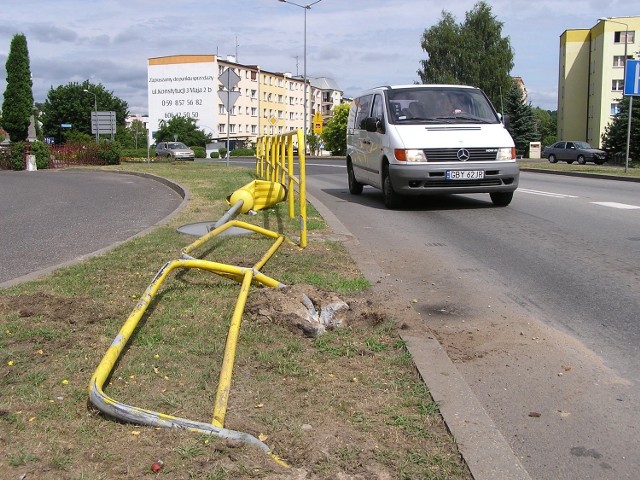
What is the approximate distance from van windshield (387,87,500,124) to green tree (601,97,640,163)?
1282 inches

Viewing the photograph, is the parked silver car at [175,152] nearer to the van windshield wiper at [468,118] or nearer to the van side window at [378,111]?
the van side window at [378,111]

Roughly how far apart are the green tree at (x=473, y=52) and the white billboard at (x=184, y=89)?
5252 cm

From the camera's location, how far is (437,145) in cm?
1097

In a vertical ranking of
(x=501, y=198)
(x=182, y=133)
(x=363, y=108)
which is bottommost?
(x=501, y=198)

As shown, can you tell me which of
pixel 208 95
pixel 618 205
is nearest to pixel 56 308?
pixel 618 205

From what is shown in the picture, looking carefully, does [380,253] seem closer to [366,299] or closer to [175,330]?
[366,299]

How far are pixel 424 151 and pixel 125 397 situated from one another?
27.7 feet

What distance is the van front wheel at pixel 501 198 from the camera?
11.9m

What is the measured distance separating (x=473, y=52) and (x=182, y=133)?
1850 inches

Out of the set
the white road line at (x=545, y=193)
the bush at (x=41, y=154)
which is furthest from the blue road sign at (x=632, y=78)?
the bush at (x=41, y=154)

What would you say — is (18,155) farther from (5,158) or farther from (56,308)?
(56,308)

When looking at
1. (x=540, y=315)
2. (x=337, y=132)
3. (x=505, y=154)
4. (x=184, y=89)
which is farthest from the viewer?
(x=184, y=89)

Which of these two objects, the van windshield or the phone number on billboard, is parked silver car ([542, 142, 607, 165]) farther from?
the phone number on billboard

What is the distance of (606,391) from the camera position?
354cm
